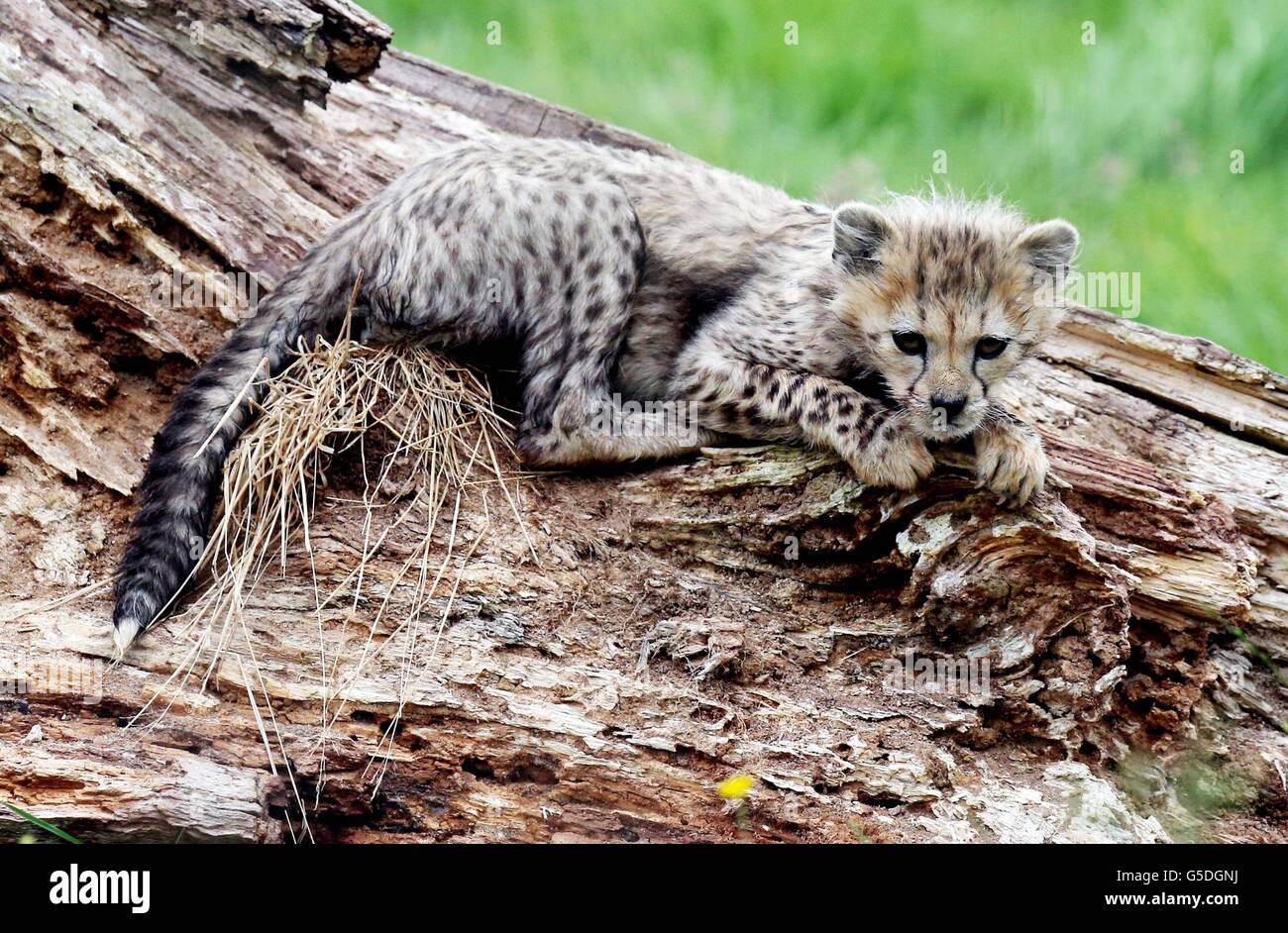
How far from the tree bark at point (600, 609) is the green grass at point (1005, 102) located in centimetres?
333

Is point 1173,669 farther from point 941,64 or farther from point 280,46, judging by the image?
point 941,64

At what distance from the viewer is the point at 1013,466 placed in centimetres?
458

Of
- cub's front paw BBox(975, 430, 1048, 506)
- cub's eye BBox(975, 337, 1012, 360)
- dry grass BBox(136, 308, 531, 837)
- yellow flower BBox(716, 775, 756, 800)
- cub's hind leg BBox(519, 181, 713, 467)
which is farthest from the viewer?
cub's hind leg BBox(519, 181, 713, 467)

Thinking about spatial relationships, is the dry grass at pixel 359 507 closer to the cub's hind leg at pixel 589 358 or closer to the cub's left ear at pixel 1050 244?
the cub's hind leg at pixel 589 358

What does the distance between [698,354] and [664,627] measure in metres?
1.42

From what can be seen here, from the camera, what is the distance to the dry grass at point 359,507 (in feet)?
14.4

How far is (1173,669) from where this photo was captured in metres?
4.89

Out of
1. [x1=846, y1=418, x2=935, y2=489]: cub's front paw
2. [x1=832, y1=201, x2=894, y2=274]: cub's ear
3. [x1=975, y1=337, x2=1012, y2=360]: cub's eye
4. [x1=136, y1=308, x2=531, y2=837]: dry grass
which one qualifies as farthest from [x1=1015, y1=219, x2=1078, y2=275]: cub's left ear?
A: [x1=136, y1=308, x2=531, y2=837]: dry grass

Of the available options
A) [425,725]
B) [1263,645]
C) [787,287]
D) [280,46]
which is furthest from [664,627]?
[280,46]

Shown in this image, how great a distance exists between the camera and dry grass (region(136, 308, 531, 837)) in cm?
440

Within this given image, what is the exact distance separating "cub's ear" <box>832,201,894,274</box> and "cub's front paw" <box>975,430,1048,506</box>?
3.04 ft

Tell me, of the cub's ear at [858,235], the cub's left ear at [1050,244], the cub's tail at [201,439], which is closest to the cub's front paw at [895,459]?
the cub's ear at [858,235]

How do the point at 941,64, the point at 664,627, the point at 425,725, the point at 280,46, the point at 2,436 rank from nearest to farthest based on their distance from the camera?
the point at 425,725 < the point at 664,627 < the point at 2,436 < the point at 280,46 < the point at 941,64

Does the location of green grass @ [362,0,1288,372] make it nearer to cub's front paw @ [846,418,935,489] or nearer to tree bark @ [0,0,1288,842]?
tree bark @ [0,0,1288,842]
